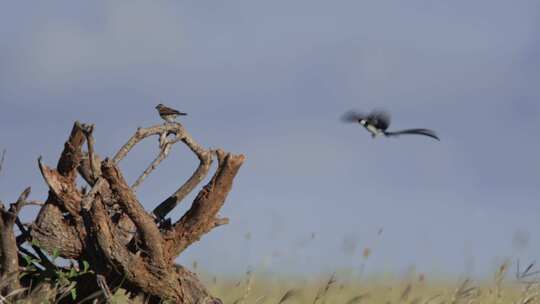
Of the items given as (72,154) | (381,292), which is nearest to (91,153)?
(72,154)

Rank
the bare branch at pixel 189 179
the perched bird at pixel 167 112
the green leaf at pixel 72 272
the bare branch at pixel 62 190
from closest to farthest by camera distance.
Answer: the green leaf at pixel 72 272, the bare branch at pixel 62 190, the bare branch at pixel 189 179, the perched bird at pixel 167 112

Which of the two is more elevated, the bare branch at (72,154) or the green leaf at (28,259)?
the bare branch at (72,154)

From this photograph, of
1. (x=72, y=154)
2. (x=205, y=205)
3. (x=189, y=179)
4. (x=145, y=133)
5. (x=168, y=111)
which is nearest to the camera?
(x=72, y=154)

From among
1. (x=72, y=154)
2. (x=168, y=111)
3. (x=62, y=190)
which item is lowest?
(x=62, y=190)

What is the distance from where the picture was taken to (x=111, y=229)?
9.33 metres

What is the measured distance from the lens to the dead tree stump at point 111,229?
9266 mm

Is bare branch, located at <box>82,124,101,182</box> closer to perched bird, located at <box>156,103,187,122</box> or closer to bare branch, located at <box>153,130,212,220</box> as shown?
bare branch, located at <box>153,130,212,220</box>

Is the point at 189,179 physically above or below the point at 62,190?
above

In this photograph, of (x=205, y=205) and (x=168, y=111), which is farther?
(x=168, y=111)

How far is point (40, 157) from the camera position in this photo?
31.2ft

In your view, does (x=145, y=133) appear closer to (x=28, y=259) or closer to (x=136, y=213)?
(x=136, y=213)

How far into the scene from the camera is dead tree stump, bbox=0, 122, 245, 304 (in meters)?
9.27

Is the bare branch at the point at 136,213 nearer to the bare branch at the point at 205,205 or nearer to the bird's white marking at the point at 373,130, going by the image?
the bare branch at the point at 205,205

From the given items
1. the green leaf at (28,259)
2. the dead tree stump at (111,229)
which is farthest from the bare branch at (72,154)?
the green leaf at (28,259)
